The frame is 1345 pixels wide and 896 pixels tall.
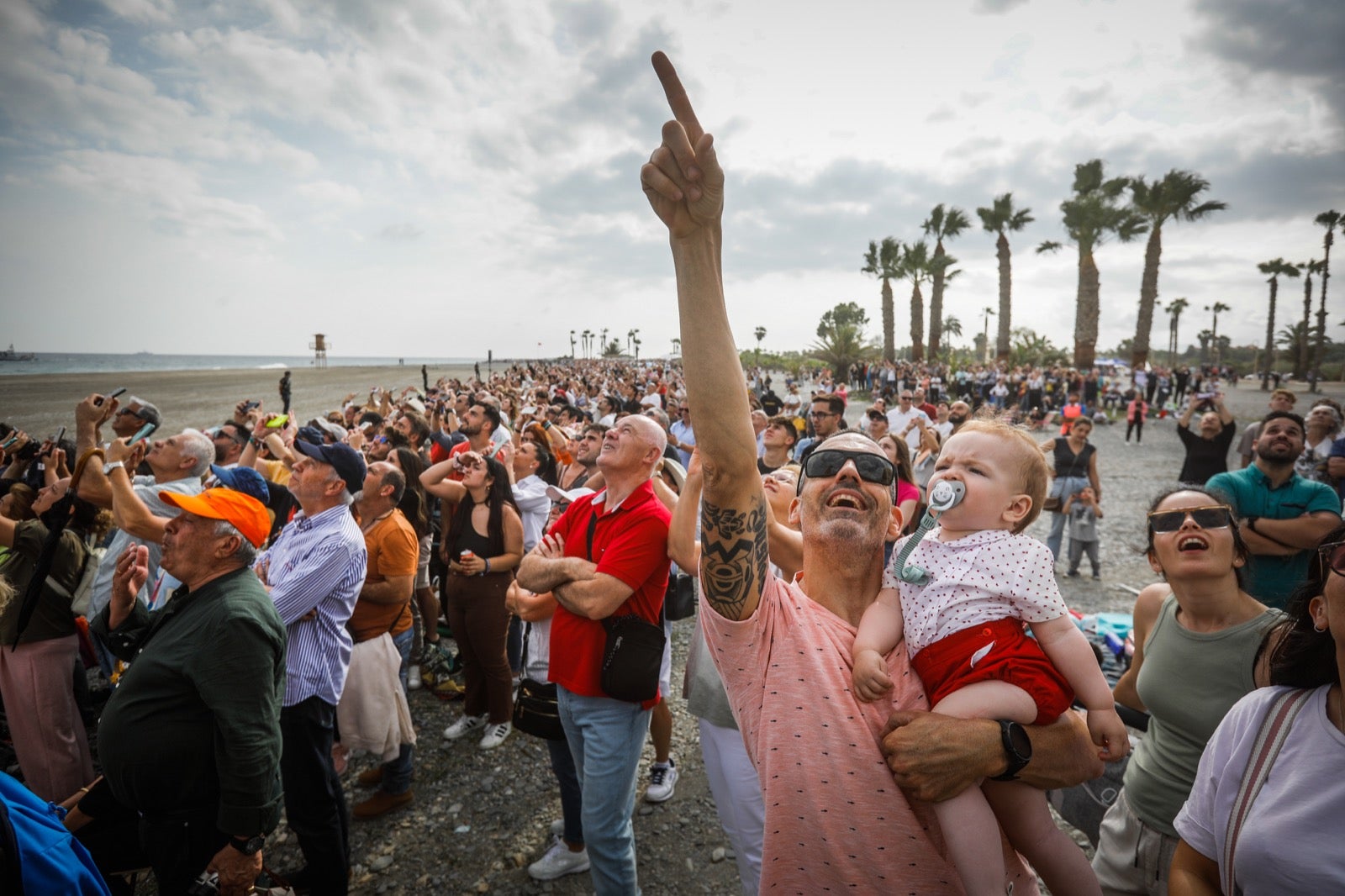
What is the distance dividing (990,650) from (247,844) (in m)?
3.05

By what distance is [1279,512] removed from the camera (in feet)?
12.5

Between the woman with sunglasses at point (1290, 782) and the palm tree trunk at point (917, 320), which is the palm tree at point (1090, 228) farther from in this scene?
the woman with sunglasses at point (1290, 782)

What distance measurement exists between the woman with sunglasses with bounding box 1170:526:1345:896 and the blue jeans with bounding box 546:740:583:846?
2698 mm

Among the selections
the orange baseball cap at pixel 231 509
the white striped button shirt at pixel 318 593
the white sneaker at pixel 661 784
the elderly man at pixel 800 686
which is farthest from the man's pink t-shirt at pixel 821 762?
the white sneaker at pixel 661 784

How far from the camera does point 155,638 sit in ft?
7.98

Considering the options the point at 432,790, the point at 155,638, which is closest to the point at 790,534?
the point at 155,638

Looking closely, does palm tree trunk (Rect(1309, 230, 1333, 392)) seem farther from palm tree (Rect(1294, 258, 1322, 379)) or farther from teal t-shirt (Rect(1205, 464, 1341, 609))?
teal t-shirt (Rect(1205, 464, 1341, 609))

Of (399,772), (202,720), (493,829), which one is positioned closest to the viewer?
(202,720)

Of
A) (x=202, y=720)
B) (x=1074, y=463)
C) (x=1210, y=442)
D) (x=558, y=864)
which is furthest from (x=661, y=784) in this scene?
(x=1210, y=442)

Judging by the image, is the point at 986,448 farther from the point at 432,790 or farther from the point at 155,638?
the point at 432,790

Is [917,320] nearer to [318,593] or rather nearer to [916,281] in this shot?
[916,281]

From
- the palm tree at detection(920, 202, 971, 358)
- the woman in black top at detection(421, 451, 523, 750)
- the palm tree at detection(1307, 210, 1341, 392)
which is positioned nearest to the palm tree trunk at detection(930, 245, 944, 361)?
the palm tree at detection(920, 202, 971, 358)

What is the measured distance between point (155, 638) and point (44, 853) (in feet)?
3.03

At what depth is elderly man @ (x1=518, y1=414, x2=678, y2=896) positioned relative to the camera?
260 centimetres
